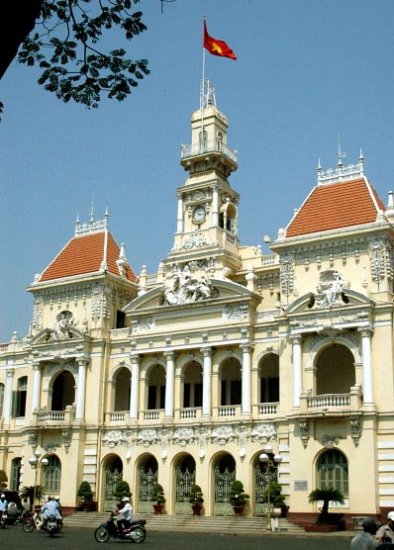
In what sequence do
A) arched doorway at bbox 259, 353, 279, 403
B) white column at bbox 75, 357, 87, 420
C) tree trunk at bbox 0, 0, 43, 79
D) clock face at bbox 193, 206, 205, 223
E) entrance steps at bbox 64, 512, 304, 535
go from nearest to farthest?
tree trunk at bbox 0, 0, 43, 79 < entrance steps at bbox 64, 512, 304, 535 < arched doorway at bbox 259, 353, 279, 403 < white column at bbox 75, 357, 87, 420 < clock face at bbox 193, 206, 205, 223

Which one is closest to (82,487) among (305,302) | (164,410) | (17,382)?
(164,410)

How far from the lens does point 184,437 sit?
126ft

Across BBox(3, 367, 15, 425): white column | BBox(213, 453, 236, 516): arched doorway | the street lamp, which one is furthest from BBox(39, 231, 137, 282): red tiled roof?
the street lamp

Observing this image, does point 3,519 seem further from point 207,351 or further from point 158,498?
point 207,351

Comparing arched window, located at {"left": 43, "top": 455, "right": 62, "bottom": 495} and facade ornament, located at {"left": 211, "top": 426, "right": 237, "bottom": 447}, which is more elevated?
facade ornament, located at {"left": 211, "top": 426, "right": 237, "bottom": 447}

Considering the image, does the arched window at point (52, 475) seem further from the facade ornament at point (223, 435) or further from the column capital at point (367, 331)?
the column capital at point (367, 331)

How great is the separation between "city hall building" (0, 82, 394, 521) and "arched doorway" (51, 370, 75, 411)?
0.11 meters

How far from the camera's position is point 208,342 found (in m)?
38.9

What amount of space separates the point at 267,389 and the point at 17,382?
1696 cm

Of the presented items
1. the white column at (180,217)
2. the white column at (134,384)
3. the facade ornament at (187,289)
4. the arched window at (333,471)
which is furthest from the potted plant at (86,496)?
the white column at (180,217)

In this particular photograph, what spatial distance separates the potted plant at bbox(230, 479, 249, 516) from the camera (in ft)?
115

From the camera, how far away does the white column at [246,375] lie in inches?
1458

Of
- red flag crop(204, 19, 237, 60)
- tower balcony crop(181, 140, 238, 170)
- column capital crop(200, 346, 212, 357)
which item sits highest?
red flag crop(204, 19, 237, 60)

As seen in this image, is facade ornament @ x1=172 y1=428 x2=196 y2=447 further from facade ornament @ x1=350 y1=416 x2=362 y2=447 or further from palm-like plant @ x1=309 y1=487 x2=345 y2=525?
facade ornament @ x1=350 y1=416 x2=362 y2=447
